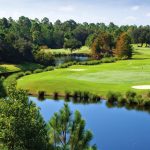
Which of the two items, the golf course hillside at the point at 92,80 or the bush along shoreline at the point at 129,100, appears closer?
the bush along shoreline at the point at 129,100

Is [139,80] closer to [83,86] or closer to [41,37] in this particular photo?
[83,86]

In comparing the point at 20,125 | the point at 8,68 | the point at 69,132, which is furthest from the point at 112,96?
the point at 20,125

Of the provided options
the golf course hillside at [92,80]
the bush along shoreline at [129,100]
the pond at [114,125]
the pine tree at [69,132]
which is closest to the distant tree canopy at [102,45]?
the golf course hillside at [92,80]

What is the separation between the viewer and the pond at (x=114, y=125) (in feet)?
145

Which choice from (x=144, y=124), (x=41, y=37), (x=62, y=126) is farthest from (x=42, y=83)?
(x=41, y=37)

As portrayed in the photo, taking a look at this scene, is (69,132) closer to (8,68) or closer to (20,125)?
(20,125)

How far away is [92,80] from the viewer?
279 ft

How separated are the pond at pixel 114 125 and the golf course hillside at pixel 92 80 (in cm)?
851

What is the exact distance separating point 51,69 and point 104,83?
29.2 m

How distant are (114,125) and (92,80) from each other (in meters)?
33.5

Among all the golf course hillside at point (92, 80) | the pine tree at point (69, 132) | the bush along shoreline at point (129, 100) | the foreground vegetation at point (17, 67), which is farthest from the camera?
the foreground vegetation at point (17, 67)

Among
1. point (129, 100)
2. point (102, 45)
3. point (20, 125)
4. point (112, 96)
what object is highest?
point (20, 125)

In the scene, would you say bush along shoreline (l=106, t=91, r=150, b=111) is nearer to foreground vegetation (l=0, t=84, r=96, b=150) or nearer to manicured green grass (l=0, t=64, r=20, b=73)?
foreground vegetation (l=0, t=84, r=96, b=150)

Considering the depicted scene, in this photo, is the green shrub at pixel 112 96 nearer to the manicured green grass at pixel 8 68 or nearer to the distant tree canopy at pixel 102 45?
the manicured green grass at pixel 8 68
